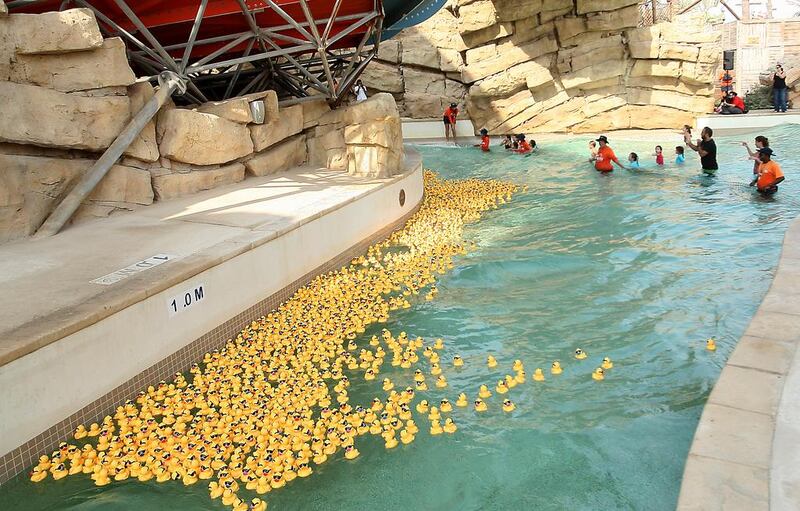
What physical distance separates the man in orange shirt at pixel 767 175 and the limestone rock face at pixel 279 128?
33.1ft

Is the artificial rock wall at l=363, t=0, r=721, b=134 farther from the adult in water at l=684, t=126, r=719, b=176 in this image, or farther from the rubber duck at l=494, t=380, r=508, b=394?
the rubber duck at l=494, t=380, r=508, b=394

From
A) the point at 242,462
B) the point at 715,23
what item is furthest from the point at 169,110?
the point at 715,23

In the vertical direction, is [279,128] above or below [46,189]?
above

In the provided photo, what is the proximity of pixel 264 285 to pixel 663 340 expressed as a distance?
5135 millimetres

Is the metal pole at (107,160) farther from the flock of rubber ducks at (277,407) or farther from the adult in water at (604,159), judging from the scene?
the adult in water at (604,159)

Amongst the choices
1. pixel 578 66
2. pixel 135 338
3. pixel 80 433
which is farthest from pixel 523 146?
pixel 80 433

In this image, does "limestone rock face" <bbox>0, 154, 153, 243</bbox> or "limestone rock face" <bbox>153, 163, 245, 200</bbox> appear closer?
"limestone rock face" <bbox>0, 154, 153, 243</bbox>

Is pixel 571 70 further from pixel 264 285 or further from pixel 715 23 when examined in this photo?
pixel 264 285

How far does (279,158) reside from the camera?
14062 millimetres

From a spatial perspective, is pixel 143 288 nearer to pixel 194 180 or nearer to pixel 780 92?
pixel 194 180

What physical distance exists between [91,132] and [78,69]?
36.5 inches

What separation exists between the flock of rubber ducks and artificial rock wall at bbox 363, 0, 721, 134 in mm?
18499

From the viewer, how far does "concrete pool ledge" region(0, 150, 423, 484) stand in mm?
5605

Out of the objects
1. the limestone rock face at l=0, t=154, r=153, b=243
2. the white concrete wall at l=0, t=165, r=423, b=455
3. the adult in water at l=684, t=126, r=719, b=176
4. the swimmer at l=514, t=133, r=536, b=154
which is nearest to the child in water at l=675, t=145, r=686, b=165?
the adult in water at l=684, t=126, r=719, b=176
